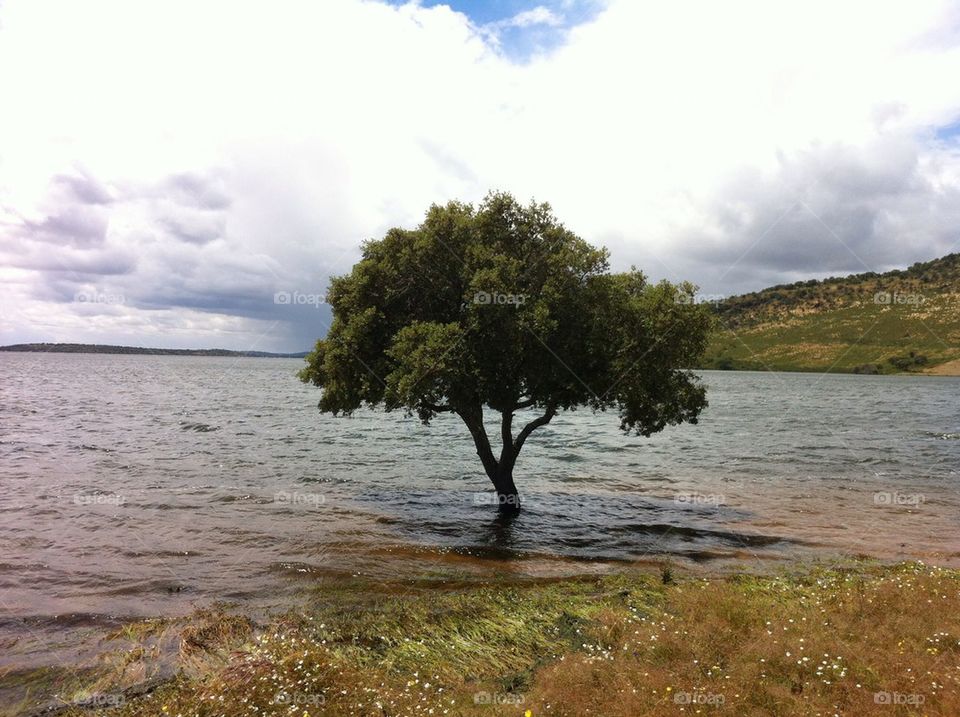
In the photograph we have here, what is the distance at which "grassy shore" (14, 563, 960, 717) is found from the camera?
350 inches

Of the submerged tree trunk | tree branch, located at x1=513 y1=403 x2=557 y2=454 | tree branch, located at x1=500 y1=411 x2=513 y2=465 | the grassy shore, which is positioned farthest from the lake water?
the grassy shore

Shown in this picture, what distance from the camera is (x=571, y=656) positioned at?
10.7 metres

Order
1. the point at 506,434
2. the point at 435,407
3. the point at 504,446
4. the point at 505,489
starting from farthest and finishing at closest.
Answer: the point at 505,489
the point at 504,446
the point at 506,434
the point at 435,407

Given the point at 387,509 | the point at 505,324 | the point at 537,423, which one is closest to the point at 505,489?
the point at 537,423

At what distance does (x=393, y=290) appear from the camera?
76.4 ft

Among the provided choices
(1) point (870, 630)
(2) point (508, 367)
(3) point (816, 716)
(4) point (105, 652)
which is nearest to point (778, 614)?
(1) point (870, 630)

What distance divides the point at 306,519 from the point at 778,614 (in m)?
17.7

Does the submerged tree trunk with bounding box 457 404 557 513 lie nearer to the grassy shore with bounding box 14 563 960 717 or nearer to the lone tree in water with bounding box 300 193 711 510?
the lone tree in water with bounding box 300 193 711 510

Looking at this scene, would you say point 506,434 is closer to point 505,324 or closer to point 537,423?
point 537,423

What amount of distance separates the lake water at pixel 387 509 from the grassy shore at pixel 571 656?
3.62m

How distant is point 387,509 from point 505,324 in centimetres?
1061

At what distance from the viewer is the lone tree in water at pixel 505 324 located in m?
21.3

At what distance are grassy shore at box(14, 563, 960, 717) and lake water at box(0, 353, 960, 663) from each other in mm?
3625

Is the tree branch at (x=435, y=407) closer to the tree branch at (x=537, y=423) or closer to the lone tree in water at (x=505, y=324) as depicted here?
the lone tree in water at (x=505, y=324)
